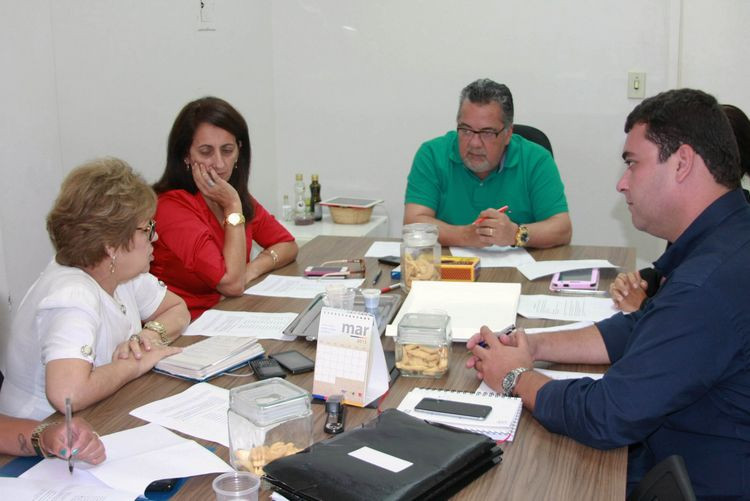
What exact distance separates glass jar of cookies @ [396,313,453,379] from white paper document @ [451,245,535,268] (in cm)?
98

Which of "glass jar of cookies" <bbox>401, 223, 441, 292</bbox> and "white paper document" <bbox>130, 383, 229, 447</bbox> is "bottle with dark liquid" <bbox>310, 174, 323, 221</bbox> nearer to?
"glass jar of cookies" <bbox>401, 223, 441, 292</bbox>

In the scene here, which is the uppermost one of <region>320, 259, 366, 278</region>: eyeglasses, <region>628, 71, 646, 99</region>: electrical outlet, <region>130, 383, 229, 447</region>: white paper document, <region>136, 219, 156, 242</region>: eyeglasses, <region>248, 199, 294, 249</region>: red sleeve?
<region>628, 71, 646, 99</region>: electrical outlet

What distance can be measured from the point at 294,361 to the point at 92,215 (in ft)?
1.87

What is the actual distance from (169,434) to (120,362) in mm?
322

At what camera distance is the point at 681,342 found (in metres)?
1.40

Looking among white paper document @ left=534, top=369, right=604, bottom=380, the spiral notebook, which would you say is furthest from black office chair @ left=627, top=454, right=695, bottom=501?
white paper document @ left=534, top=369, right=604, bottom=380

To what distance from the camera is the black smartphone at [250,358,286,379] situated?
5.75 feet

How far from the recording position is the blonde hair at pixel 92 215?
1804mm

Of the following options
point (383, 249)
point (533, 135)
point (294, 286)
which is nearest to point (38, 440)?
point (294, 286)

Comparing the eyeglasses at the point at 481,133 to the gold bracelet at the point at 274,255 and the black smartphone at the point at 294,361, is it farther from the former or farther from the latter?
the black smartphone at the point at 294,361

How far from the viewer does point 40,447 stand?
1.42 metres

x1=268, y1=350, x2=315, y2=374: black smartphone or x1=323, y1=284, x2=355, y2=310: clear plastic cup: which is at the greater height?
x1=323, y1=284, x2=355, y2=310: clear plastic cup

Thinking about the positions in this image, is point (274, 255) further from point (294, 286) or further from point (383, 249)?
point (383, 249)

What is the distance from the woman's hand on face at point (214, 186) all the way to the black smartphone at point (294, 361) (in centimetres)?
93
